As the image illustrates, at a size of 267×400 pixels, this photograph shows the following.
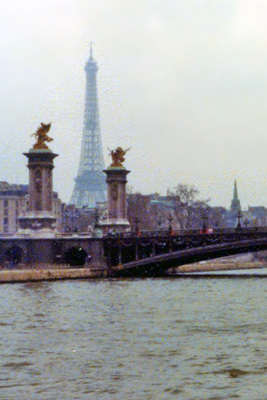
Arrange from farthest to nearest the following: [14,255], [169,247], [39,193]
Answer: [14,255], [39,193], [169,247]

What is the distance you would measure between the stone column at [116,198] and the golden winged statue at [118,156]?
2.17ft

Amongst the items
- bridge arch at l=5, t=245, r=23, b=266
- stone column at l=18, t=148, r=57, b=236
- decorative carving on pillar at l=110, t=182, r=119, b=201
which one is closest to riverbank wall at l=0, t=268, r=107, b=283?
stone column at l=18, t=148, r=57, b=236

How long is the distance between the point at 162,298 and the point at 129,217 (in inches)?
3216

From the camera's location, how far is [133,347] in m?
30.3

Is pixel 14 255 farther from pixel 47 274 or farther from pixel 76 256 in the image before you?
pixel 47 274

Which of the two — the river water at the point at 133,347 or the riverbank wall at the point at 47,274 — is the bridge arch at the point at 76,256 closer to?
the riverbank wall at the point at 47,274

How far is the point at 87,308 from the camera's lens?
1743 inches

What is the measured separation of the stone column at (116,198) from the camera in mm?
92062

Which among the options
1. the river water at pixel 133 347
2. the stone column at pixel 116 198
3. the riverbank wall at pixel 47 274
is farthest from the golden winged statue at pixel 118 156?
the river water at pixel 133 347

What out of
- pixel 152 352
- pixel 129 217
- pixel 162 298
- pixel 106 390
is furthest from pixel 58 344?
pixel 129 217

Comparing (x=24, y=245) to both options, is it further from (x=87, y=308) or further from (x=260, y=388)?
(x=260, y=388)

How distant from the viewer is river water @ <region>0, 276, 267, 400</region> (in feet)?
79.1

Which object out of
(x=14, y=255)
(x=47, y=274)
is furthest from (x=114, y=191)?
(x=47, y=274)

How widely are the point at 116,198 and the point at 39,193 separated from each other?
11.2 meters
